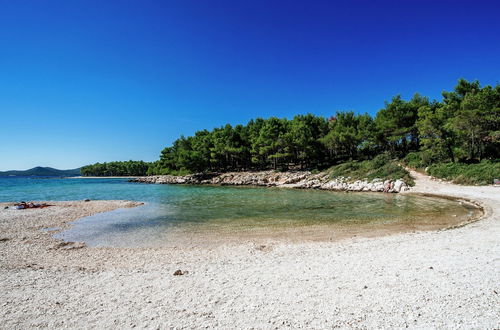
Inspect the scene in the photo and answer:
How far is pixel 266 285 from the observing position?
587cm

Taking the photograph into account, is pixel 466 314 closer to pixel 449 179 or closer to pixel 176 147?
pixel 449 179

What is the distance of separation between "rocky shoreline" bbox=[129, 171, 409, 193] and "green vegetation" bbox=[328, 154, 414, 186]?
4.07ft

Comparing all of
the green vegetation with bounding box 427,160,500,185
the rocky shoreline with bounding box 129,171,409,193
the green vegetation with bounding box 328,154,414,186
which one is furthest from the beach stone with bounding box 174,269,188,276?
the green vegetation with bounding box 328,154,414,186

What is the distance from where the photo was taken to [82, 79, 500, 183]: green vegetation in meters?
33.0

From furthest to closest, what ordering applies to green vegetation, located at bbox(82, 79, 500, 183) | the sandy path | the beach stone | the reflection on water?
1. green vegetation, located at bbox(82, 79, 500, 183)
2. the reflection on water
3. the beach stone
4. the sandy path

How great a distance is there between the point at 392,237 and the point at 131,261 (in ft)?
35.0

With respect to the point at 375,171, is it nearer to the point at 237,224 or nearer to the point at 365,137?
the point at 365,137

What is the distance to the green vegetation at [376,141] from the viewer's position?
33.0m

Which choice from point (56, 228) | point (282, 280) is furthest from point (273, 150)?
point (282, 280)

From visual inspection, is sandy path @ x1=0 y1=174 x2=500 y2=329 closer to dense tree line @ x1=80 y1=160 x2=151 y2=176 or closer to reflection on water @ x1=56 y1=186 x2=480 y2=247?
reflection on water @ x1=56 y1=186 x2=480 y2=247

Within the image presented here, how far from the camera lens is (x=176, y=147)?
307 feet

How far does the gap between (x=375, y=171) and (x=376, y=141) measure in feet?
45.4

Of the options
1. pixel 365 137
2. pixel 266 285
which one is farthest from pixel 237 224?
pixel 365 137

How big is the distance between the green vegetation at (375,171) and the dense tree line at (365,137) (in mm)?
5527
